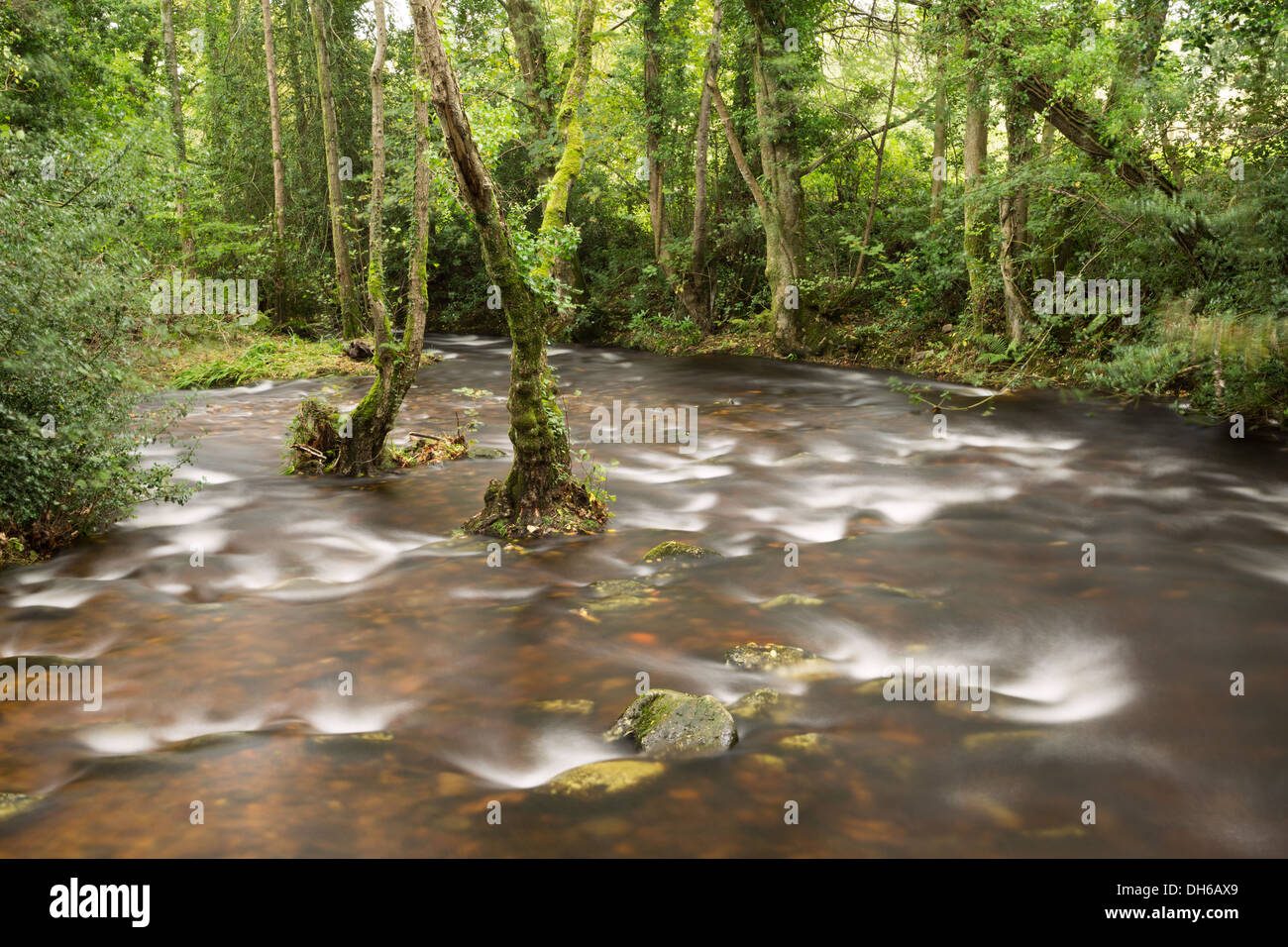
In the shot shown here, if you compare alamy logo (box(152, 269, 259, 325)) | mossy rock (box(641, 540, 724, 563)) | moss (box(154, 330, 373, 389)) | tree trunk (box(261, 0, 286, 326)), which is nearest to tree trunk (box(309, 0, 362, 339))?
moss (box(154, 330, 373, 389))

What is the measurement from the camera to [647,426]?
15.7m

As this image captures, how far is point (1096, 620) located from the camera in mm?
6727

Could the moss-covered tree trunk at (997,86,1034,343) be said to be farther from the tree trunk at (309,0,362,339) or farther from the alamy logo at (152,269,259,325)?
the alamy logo at (152,269,259,325)

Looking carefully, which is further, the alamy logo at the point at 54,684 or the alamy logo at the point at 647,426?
the alamy logo at the point at 647,426

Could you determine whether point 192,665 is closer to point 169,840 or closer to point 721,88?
point 169,840

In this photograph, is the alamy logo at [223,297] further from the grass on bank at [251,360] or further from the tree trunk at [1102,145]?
the tree trunk at [1102,145]

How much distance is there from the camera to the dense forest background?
351 inches

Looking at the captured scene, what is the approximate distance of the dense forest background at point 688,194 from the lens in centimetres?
892

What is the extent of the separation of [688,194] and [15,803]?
1070 inches

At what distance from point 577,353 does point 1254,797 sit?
22019 millimetres

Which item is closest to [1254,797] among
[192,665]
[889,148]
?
[192,665]
